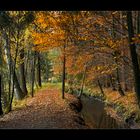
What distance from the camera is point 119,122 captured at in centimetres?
1759

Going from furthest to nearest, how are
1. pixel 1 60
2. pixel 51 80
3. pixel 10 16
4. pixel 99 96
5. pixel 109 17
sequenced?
1. pixel 51 80
2. pixel 99 96
3. pixel 1 60
4. pixel 109 17
5. pixel 10 16

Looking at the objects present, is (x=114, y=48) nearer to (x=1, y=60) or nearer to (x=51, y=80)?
(x=1, y=60)

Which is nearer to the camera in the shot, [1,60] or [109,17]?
[109,17]

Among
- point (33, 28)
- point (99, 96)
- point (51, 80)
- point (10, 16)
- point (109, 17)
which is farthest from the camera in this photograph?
point (51, 80)
